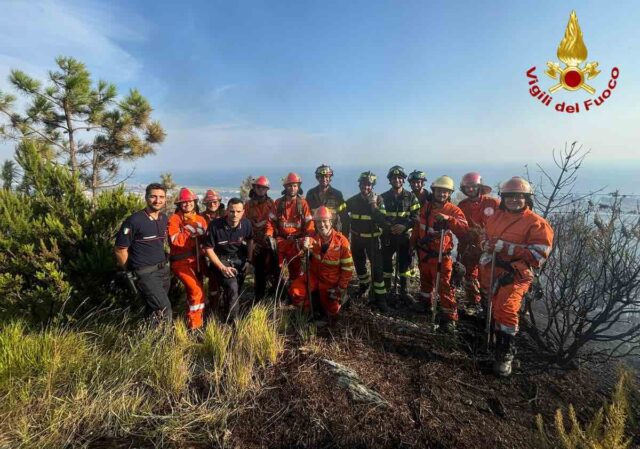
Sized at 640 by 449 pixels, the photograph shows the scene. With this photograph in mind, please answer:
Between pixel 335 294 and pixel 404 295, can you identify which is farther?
pixel 404 295

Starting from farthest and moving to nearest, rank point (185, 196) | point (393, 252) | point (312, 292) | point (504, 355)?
point (393, 252) → point (312, 292) → point (185, 196) → point (504, 355)

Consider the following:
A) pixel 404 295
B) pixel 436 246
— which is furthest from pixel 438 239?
pixel 404 295

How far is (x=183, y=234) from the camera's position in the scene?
488cm

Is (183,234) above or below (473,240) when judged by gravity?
above

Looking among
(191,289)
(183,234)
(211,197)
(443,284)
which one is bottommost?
(443,284)

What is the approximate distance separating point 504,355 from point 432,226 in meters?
2.12

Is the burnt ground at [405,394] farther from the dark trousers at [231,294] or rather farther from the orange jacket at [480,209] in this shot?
the orange jacket at [480,209]

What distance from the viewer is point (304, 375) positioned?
128 inches

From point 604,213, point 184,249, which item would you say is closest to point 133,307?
point 184,249

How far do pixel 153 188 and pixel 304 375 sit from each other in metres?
3.22

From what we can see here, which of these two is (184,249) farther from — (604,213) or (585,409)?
(604,213)

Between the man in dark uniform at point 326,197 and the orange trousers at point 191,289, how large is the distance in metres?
2.54

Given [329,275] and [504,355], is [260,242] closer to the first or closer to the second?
[329,275]

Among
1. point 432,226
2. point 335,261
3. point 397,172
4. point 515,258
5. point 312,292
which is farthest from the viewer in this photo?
point 397,172
